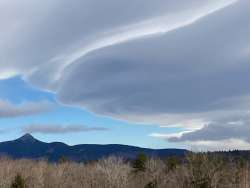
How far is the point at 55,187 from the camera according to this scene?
6900cm

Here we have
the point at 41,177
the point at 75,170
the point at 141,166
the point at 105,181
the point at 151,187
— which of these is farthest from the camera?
the point at 75,170

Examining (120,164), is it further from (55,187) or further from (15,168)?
(15,168)

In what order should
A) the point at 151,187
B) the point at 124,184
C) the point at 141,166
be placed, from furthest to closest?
the point at 141,166
the point at 124,184
the point at 151,187

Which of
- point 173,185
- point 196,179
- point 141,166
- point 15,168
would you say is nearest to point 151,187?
point 173,185

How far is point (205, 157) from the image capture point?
131 feet

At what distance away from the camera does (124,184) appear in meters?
59.3

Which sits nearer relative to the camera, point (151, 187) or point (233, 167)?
point (233, 167)

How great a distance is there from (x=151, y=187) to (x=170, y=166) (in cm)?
1971

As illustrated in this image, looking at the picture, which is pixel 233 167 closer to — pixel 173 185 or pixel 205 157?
pixel 205 157

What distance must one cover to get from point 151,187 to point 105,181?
13.6 meters

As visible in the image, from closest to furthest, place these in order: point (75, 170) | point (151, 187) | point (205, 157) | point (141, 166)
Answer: point (205, 157) < point (151, 187) < point (141, 166) < point (75, 170)

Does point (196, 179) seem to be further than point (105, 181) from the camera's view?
No

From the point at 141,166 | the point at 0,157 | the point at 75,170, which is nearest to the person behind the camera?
the point at 141,166

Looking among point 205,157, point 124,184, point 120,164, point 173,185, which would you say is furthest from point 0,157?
point 205,157
